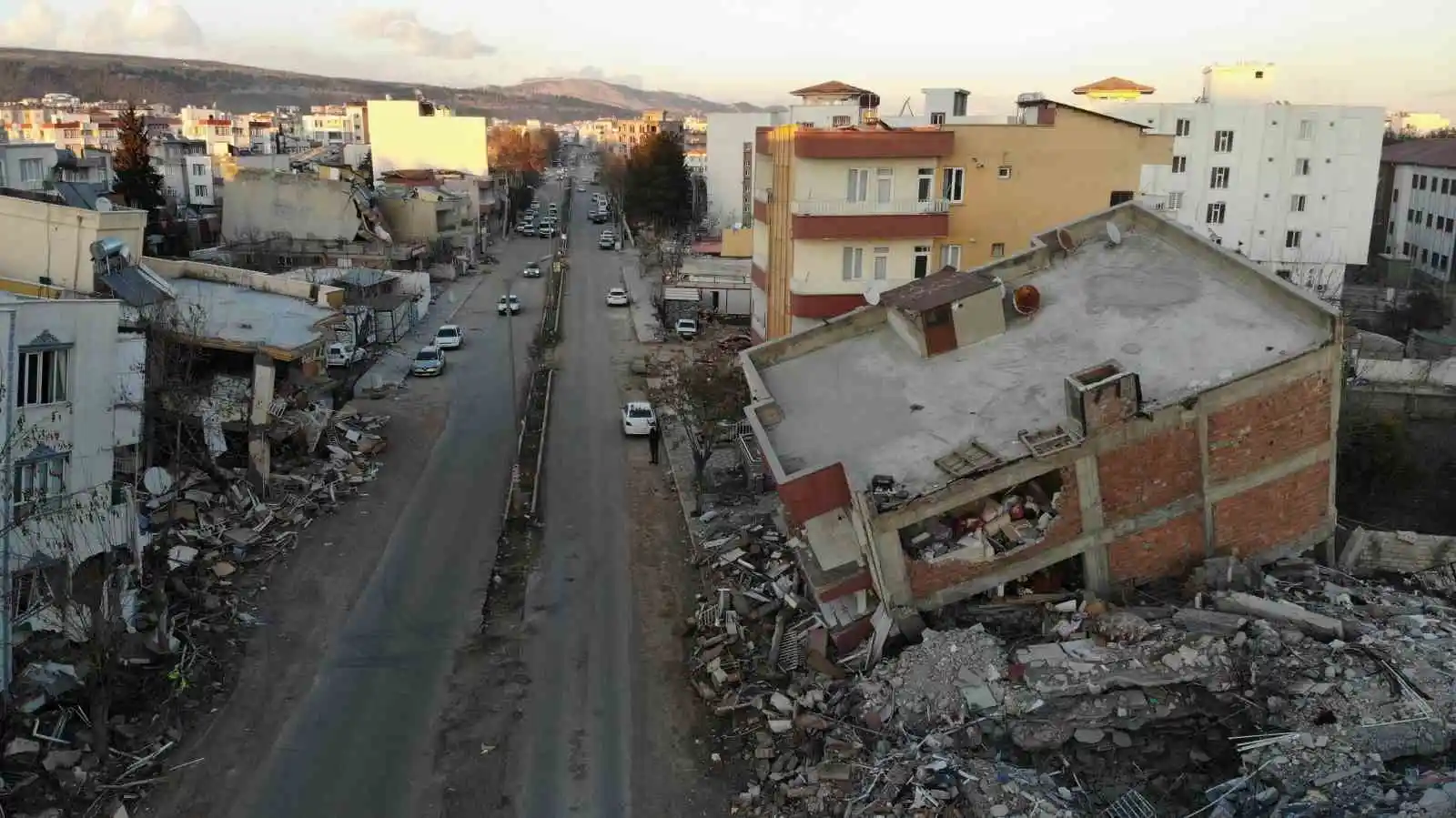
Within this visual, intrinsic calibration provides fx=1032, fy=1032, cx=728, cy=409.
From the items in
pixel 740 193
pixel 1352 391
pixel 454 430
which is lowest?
pixel 454 430

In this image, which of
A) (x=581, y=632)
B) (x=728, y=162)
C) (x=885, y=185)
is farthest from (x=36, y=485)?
(x=728, y=162)

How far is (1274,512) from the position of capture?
14.8 metres

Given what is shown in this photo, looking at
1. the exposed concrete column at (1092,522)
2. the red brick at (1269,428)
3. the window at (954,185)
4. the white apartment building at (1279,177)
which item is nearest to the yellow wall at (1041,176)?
the window at (954,185)

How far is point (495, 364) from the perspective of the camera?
38031 millimetres

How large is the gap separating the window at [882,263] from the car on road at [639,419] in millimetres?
7387

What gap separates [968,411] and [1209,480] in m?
3.43

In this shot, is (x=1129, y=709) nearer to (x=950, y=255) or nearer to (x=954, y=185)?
(x=950, y=255)

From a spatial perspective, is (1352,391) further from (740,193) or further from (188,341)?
(740,193)

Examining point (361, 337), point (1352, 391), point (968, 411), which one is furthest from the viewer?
point (361, 337)

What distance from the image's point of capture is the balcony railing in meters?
26.9

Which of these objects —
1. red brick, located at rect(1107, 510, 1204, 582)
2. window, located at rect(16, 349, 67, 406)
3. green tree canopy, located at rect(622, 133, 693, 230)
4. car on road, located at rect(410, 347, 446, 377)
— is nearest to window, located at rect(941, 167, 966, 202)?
red brick, located at rect(1107, 510, 1204, 582)

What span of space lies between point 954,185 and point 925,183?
1081 millimetres

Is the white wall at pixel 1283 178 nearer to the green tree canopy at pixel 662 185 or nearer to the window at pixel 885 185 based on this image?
the window at pixel 885 185

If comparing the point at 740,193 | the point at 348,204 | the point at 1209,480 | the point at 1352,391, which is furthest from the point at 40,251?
the point at 740,193
